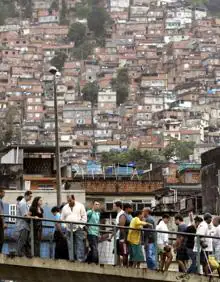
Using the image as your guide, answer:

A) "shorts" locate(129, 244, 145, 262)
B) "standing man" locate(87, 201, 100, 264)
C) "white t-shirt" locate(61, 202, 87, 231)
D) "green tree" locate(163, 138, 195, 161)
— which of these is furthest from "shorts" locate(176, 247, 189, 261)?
"green tree" locate(163, 138, 195, 161)

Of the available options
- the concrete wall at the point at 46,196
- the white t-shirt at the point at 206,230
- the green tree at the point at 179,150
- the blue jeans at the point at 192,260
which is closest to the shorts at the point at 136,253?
the blue jeans at the point at 192,260

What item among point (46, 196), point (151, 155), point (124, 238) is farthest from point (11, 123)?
point (124, 238)

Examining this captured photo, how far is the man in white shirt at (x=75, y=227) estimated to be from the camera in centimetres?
2014

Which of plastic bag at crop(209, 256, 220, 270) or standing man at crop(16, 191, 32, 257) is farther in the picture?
standing man at crop(16, 191, 32, 257)

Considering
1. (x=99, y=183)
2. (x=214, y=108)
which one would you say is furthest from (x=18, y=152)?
(x=214, y=108)

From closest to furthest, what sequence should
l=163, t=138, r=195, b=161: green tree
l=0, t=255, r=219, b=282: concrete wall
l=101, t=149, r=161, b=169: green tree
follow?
l=0, t=255, r=219, b=282: concrete wall → l=101, t=149, r=161, b=169: green tree → l=163, t=138, r=195, b=161: green tree

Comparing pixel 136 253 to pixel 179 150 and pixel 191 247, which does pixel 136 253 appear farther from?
pixel 179 150

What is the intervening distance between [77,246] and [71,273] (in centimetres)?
45

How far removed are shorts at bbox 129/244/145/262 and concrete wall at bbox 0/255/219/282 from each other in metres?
0.18

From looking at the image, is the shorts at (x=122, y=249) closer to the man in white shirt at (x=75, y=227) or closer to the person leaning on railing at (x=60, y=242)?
the man in white shirt at (x=75, y=227)

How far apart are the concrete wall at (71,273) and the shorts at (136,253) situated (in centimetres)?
18

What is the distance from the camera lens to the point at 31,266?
1991 cm

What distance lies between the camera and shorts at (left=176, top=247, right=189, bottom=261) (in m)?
20.1

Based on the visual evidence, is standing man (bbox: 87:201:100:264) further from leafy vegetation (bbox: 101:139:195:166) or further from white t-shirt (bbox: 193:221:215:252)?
leafy vegetation (bbox: 101:139:195:166)
